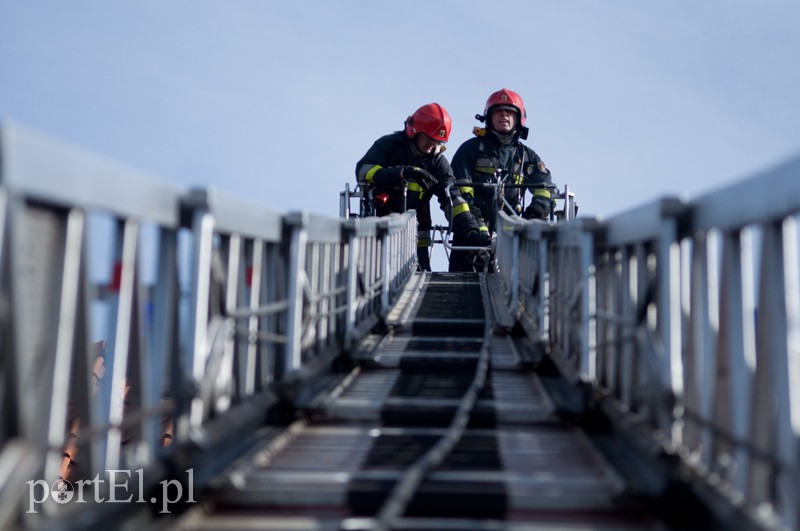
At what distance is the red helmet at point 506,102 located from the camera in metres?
15.9

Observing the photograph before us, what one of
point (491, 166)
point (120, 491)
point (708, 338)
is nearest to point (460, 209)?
point (491, 166)

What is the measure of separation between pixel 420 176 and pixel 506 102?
248cm

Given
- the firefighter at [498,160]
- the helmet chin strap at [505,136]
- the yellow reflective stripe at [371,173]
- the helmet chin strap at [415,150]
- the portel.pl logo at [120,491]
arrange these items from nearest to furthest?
the portel.pl logo at [120,491] < the yellow reflective stripe at [371,173] < the helmet chin strap at [415,150] < the firefighter at [498,160] < the helmet chin strap at [505,136]

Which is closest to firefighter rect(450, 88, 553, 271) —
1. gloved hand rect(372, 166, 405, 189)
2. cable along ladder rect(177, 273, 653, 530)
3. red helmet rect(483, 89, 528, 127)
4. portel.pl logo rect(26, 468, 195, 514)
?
red helmet rect(483, 89, 528, 127)

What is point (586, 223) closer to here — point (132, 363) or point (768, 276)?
point (768, 276)

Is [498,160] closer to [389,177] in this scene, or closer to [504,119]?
[504,119]

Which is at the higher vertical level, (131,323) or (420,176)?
(420,176)

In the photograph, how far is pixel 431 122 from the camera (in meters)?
14.4

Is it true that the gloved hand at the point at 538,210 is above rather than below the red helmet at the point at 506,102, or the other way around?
below

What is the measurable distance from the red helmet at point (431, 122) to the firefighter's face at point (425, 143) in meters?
0.08

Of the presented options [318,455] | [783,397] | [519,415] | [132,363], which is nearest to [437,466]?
[318,455]

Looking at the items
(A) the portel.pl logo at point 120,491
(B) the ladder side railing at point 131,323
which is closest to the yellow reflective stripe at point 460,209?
(B) the ladder side railing at point 131,323

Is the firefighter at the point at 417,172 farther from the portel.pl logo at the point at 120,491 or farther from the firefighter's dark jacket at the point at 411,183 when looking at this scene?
the portel.pl logo at the point at 120,491

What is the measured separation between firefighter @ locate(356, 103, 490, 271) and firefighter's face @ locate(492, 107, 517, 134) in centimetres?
140
